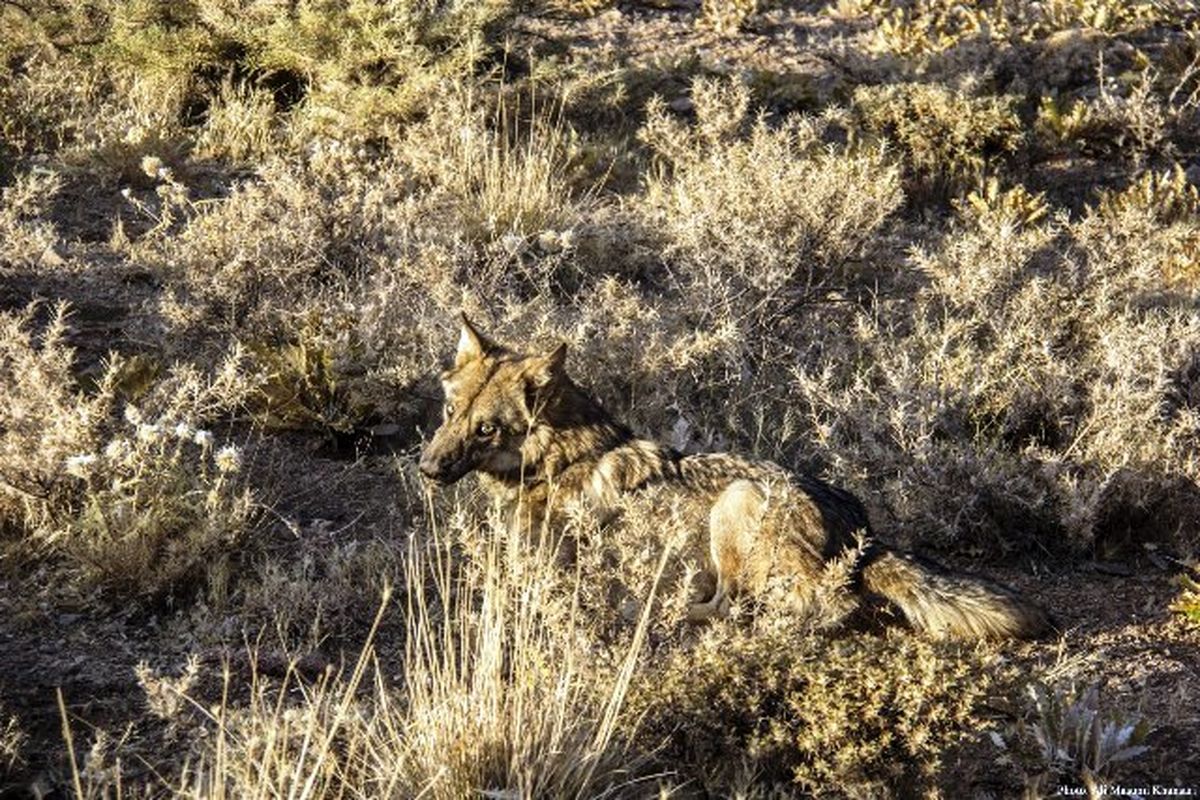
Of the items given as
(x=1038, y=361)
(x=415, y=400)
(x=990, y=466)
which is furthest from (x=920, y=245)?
(x=415, y=400)

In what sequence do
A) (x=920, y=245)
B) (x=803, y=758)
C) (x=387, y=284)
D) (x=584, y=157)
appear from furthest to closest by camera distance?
(x=584, y=157), (x=920, y=245), (x=387, y=284), (x=803, y=758)

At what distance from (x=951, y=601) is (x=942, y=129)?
7.18 meters

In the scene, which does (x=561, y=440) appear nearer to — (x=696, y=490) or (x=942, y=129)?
(x=696, y=490)

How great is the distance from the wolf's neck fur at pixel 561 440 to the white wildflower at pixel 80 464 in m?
1.76

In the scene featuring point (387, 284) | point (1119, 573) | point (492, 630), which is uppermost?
point (492, 630)

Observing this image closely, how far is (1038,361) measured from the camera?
26.3 ft

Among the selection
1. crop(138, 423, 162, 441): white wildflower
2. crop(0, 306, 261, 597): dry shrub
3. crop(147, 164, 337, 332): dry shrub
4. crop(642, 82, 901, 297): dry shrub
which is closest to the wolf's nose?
crop(0, 306, 261, 597): dry shrub

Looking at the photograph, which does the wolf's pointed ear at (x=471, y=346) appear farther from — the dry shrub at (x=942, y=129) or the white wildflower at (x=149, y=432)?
the dry shrub at (x=942, y=129)

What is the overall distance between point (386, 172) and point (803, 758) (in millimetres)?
6763

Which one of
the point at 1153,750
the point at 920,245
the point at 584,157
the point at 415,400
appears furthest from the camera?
the point at 584,157

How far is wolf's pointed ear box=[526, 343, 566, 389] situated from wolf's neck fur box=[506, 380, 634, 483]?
0.12 metres

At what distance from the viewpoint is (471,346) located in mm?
6238

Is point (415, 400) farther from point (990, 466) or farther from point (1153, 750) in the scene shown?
point (1153, 750)

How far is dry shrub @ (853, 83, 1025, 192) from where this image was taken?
37.8 feet
